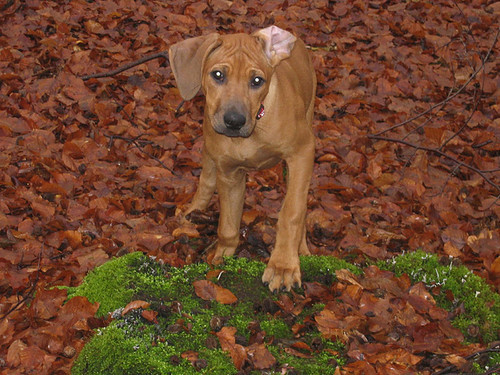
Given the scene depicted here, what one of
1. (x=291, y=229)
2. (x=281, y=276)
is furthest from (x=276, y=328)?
(x=291, y=229)

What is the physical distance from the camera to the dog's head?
144 inches

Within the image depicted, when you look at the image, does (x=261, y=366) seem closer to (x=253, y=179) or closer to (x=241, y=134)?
(x=241, y=134)

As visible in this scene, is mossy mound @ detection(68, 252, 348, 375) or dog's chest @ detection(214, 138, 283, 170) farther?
dog's chest @ detection(214, 138, 283, 170)

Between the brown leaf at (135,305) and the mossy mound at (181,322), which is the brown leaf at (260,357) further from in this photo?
the brown leaf at (135,305)

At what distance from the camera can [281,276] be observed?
3688 mm

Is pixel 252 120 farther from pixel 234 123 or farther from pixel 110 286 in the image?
pixel 110 286

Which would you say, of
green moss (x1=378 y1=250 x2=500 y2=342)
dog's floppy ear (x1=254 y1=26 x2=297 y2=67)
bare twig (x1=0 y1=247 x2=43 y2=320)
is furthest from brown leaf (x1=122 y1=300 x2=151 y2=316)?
dog's floppy ear (x1=254 y1=26 x2=297 y2=67)

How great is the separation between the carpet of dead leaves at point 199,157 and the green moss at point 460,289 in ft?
0.63

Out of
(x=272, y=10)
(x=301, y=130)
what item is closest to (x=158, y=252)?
(x=301, y=130)

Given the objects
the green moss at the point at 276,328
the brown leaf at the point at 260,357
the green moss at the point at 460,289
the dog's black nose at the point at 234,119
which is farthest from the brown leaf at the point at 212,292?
the green moss at the point at 460,289

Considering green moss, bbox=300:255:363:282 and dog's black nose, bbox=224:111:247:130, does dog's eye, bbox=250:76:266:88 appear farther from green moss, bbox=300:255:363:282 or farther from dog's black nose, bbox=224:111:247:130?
green moss, bbox=300:255:363:282

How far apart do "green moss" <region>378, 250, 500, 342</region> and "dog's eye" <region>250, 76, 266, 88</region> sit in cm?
143

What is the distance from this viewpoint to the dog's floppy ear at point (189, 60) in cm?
385

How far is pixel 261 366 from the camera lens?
9.51ft
